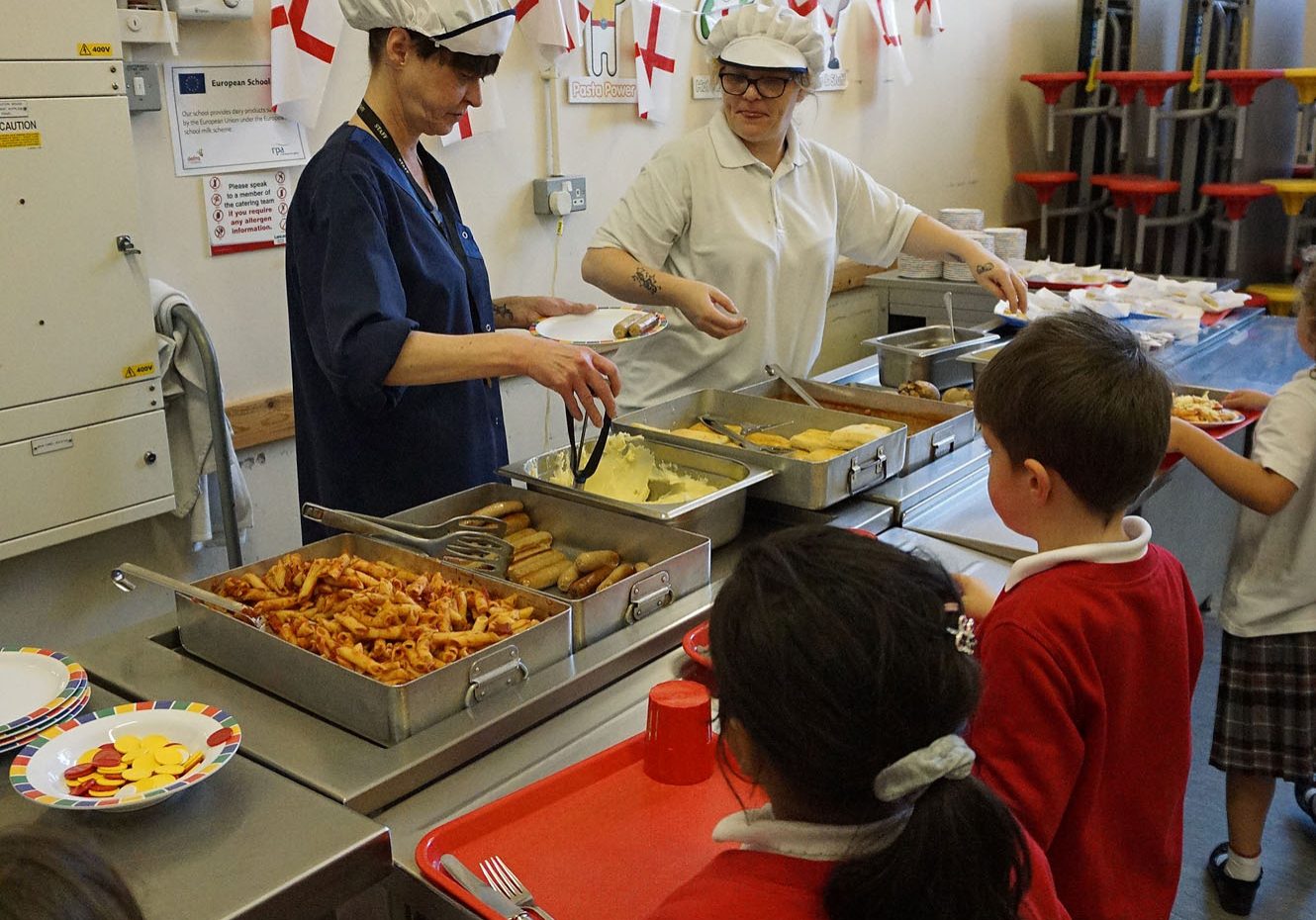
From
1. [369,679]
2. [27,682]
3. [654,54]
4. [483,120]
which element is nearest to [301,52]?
[483,120]

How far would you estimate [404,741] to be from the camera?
1.25 metres

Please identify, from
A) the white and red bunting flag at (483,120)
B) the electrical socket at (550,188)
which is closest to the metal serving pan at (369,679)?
the white and red bunting flag at (483,120)

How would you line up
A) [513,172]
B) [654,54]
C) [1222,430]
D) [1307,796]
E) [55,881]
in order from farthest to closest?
1. [654,54]
2. [513,172]
3. [1307,796]
4. [1222,430]
5. [55,881]

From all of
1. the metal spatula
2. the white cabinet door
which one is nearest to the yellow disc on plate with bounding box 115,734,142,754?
the metal spatula

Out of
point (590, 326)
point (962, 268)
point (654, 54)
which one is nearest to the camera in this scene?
point (590, 326)

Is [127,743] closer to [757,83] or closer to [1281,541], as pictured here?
[757,83]

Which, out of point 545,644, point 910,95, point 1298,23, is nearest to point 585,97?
point 910,95

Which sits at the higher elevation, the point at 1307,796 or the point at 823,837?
the point at 823,837

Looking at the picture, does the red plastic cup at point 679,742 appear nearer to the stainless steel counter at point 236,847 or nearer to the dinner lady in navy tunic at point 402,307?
the stainless steel counter at point 236,847

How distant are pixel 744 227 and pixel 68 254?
53.0 inches

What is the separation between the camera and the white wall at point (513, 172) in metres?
2.55

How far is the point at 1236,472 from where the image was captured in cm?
201

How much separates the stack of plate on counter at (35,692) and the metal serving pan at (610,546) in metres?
0.49

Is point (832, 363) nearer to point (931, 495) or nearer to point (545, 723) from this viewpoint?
point (931, 495)
